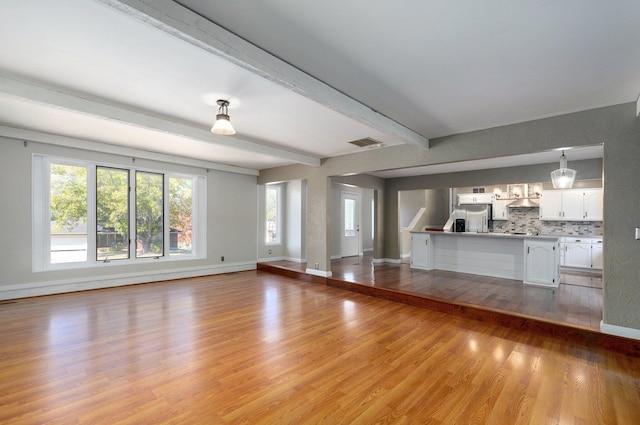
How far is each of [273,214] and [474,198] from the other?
599cm

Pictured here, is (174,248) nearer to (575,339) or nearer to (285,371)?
(285,371)

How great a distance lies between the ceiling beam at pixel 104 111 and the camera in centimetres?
283

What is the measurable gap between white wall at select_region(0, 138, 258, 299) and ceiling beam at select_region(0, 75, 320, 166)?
2.21 metres

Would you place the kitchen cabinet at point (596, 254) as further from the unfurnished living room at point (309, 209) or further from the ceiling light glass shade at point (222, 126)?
the ceiling light glass shade at point (222, 126)

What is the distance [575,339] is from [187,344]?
4.12 m

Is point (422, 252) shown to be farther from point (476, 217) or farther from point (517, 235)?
point (476, 217)

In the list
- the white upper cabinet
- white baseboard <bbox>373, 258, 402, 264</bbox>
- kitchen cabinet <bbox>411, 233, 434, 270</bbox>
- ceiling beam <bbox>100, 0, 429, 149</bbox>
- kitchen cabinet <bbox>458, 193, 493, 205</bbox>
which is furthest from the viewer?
kitchen cabinet <bbox>458, 193, 493, 205</bbox>

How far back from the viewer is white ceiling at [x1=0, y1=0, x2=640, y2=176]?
181 cm

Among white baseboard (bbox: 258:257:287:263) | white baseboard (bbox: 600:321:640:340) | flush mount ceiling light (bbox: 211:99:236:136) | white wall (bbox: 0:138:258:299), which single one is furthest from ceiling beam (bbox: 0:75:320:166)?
white baseboard (bbox: 600:321:640:340)

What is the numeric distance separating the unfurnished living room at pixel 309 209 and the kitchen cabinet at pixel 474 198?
2.29 m

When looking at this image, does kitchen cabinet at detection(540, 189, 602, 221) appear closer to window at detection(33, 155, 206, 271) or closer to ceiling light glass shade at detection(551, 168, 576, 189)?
ceiling light glass shade at detection(551, 168, 576, 189)

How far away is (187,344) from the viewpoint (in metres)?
2.97

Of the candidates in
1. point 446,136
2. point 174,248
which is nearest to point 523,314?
point 446,136

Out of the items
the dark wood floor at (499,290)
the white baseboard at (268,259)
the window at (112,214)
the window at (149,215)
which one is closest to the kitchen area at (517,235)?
the dark wood floor at (499,290)
